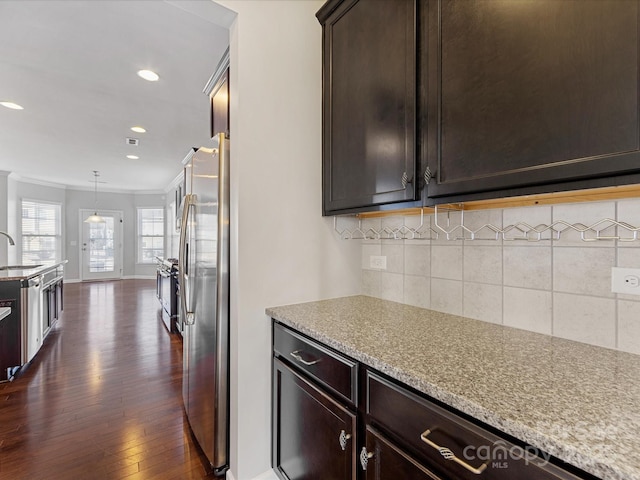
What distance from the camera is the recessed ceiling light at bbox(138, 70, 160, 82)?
2.70m

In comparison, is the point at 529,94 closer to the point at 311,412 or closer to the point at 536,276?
the point at 536,276

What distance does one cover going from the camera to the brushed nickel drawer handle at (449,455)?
27.2 inches

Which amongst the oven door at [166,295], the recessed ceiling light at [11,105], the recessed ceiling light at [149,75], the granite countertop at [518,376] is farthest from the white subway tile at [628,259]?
the recessed ceiling light at [11,105]

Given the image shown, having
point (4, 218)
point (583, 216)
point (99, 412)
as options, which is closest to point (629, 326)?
point (583, 216)

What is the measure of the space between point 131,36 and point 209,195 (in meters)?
1.45

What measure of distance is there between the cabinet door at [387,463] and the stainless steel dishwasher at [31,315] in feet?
11.2

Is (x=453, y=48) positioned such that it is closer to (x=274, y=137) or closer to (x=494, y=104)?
(x=494, y=104)

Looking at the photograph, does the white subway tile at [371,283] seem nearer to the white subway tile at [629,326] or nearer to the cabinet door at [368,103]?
the cabinet door at [368,103]

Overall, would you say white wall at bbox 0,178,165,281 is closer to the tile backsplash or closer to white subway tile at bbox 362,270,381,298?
white subway tile at bbox 362,270,381,298

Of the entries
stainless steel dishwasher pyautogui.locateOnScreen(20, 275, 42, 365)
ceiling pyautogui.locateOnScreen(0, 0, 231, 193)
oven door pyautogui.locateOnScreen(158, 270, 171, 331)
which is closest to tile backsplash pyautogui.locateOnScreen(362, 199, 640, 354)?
ceiling pyautogui.locateOnScreen(0, 0, 231, 193)

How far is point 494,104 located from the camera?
1021 millimetres

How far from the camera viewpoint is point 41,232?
7777 millimetres

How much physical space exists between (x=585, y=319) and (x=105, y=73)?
3654 mm

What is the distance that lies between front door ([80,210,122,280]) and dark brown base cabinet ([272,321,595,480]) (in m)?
9.62
